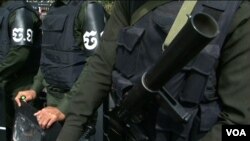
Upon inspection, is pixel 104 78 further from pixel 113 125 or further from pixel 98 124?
pixel 98 124

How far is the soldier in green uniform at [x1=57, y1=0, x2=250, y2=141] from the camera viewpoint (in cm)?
128

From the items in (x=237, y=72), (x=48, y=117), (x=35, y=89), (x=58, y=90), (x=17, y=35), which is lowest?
(x=35, y=89)

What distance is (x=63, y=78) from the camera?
2.82 meters

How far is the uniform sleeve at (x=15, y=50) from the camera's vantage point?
343 centimetres

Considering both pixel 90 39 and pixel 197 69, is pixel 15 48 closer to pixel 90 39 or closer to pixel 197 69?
pixel 90 39

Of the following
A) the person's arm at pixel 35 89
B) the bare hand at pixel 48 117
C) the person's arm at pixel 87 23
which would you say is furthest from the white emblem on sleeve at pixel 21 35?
the bare hand at pixel 48 117

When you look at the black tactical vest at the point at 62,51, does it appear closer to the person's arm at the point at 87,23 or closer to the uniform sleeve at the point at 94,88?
the person's arm at the point at 87,23

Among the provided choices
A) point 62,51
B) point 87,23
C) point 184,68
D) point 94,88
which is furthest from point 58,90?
point 184,68

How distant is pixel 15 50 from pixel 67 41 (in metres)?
0.78

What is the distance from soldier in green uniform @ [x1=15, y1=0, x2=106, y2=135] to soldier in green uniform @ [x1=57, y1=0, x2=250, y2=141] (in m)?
1.18

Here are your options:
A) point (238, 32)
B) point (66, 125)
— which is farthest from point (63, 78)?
point (238, 32)

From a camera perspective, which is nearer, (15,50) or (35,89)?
(35,89)

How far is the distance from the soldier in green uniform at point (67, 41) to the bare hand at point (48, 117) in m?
0.65

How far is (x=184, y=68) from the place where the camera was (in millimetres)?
1293
